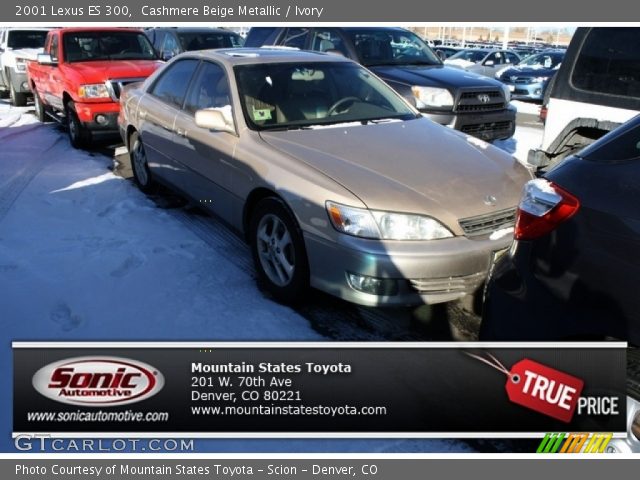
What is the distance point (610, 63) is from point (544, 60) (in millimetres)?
14084

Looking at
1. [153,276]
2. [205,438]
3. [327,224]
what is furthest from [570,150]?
[205,438]

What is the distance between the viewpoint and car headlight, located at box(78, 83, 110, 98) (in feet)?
26.3

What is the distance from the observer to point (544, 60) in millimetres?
17281

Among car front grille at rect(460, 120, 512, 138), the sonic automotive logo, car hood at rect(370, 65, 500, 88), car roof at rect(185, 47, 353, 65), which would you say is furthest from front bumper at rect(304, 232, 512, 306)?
car hood at rect(370, 65, 500, 88)

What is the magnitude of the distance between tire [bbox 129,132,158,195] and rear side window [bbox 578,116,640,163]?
4637mm

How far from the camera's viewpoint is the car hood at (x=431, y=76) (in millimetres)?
7680

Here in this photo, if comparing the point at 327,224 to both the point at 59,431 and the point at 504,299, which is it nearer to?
the point at 504,299

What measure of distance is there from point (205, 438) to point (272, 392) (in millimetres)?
382

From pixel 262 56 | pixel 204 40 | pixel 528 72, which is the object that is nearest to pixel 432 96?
pixel 262 56

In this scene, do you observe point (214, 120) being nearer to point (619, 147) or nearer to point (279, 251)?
point (279, 251)

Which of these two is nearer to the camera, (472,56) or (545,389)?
(545,389)

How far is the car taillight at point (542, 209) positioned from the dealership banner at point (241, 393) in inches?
20.8

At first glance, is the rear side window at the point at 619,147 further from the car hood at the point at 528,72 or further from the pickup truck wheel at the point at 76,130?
the car hood at the point at 528,72

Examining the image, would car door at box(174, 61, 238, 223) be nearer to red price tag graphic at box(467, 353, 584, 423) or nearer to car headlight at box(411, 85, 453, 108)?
red price tag graphic at box(467, 353, 584, 423)
